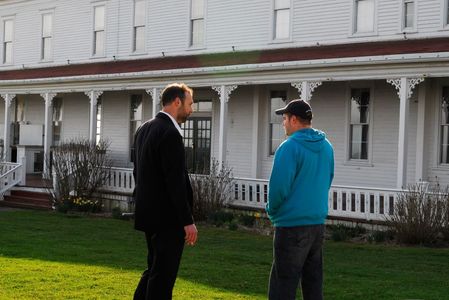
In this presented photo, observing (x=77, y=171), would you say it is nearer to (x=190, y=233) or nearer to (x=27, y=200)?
(x=27, y=200)

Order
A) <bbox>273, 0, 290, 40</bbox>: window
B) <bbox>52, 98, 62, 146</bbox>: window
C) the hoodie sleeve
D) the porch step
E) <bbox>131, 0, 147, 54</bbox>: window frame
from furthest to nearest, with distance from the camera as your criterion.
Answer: <bbox>52, 98, 62, 146</bbox>: window < <bbox>131, 0, 147, 54</bbox>: window frame < the porch step < <bbox>273, 0, 290, 40</bbox>: window < the hoodie sleeve

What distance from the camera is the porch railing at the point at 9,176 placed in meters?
24.8

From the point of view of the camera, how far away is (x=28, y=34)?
30969 millimetres

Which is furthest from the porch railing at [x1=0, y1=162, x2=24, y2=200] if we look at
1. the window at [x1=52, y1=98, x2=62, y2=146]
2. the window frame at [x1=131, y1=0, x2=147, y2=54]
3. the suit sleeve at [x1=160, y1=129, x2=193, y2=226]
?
the suit sleeve at [x1=160, y1=129, x2=193, y2=226]

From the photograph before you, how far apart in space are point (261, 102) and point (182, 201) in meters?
15.9

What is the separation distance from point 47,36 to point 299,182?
25390mm

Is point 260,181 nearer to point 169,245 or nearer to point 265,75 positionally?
point 265,75

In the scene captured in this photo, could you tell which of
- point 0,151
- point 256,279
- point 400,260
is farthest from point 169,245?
point 0,151

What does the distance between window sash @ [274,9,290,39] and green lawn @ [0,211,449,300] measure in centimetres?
712

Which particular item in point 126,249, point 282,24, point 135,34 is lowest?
point 126,249

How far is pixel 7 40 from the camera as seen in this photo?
105ft

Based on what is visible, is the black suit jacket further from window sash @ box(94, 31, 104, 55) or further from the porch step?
window sash @ box(94, 31, 104, 55)

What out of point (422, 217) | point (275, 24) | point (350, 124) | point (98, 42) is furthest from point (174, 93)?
point (98, 42)

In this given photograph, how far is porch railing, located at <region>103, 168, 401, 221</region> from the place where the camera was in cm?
1634
